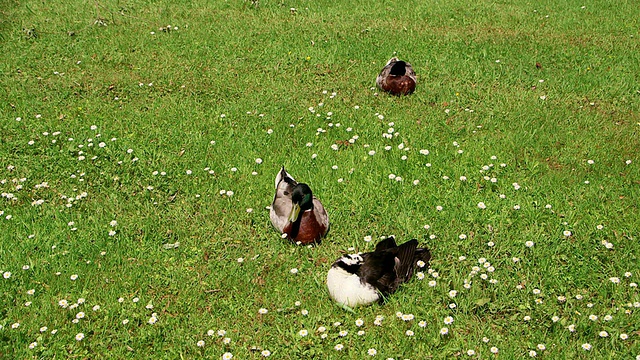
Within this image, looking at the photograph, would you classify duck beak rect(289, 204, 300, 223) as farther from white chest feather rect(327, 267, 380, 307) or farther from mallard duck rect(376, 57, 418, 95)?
mallard duck rect(376, 57, 418, 95)

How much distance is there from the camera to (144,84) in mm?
7965

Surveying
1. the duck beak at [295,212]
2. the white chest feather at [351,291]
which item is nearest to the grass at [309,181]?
the white chest feather at [351,291]

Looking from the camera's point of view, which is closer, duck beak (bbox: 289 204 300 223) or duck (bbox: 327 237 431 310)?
duck (bbox: 327 237 431 310)

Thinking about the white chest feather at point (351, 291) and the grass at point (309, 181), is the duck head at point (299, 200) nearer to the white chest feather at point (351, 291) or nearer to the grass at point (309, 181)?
the grass at point (309, 181)

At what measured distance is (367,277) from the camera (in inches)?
165

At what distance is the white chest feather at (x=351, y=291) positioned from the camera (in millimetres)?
4188

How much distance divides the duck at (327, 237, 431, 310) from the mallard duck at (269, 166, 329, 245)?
55 centimetres

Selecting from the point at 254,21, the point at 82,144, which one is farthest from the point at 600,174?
the point at 254,21

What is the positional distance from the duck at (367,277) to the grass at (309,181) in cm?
10

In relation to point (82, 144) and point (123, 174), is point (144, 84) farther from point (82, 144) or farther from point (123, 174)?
point (123, 174)

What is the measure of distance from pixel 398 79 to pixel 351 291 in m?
3.75

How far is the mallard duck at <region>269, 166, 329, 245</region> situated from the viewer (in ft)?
15.4

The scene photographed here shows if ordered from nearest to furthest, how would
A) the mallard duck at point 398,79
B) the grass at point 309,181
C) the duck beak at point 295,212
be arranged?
1. the grass at point 309,181
2. the duck beak at point 295,212
3. the mallard duck at point 398,79

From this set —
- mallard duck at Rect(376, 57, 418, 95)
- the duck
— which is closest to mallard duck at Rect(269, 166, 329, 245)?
the duck
